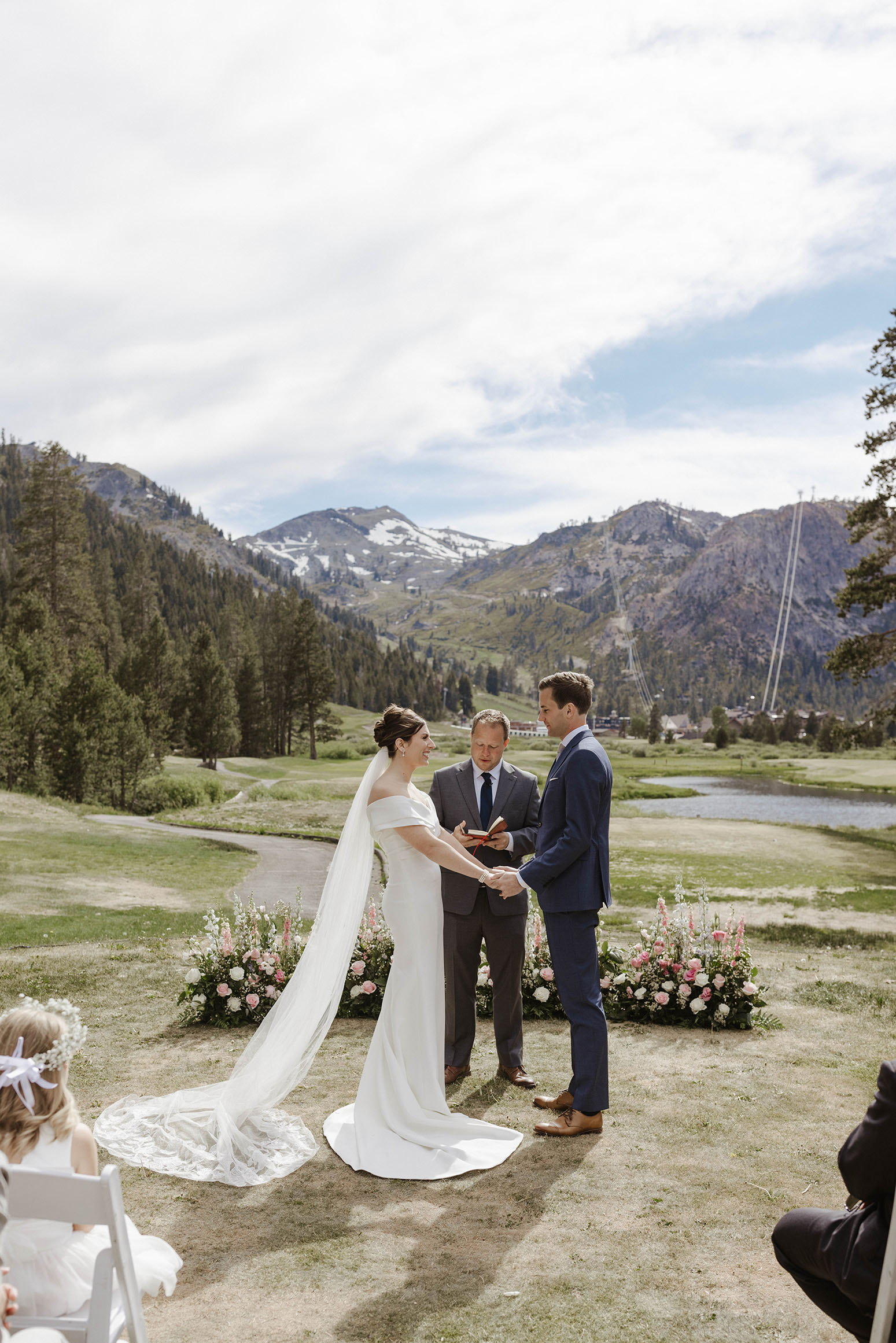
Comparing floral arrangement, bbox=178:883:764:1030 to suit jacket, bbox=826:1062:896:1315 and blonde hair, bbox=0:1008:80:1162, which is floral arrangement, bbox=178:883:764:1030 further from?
suit jacket, bbox=826:1062:896:1315

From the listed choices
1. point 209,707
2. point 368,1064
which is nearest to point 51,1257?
point 368,1064

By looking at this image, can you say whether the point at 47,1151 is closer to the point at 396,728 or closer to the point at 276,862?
the point at 396,728

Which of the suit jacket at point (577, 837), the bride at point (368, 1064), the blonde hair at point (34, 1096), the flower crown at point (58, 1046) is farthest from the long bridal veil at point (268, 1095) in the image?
the flower crown at point (58, 1046)

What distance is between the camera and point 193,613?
132 metres

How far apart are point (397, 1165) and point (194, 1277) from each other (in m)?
1.65

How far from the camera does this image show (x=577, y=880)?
6512 mm

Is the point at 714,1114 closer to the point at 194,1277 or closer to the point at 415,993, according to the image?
the point at 415,993

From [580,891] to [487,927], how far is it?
55.3 inches

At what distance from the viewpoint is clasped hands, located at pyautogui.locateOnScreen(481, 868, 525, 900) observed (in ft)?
22.4

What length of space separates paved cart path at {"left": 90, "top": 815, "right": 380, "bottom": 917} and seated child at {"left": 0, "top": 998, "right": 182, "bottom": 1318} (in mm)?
10355

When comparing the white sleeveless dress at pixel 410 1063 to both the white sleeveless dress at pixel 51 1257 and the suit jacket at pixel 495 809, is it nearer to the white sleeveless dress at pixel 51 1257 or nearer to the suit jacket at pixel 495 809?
the suit jacket at pixel 495 809

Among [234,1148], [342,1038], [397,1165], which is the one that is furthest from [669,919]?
[234,1148]

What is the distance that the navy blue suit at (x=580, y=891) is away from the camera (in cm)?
637

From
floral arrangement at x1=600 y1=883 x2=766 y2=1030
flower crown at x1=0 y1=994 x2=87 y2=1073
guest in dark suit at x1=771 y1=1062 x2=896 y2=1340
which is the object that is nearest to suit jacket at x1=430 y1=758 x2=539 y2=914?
floral arrangement at x1=600 y1=883 x2=766 y2=1030
